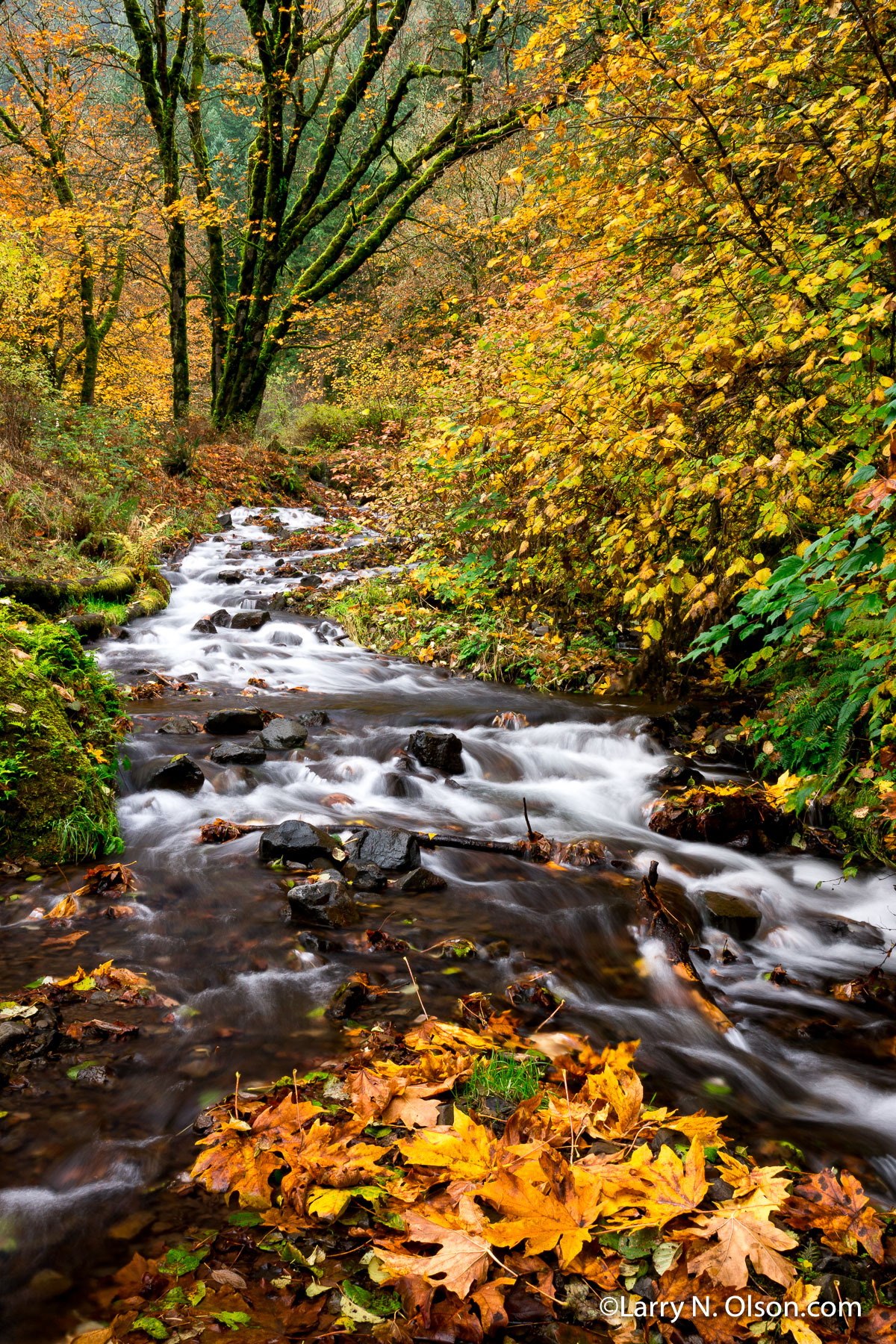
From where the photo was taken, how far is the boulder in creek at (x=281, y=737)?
5863 mm

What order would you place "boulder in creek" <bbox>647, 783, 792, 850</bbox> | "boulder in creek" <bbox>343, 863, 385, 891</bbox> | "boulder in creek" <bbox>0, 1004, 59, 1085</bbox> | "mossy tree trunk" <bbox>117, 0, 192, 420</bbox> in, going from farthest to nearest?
1. "mossy tree trunk" <bbox>117, 0, 192, 420</bbox>
2. "boulder in creek" <bbox>647, 783, 792, 850</bbox>
3. "boulder in creek" <bbox>343, 863, 385, 891</bbox>
4. "boulder in creek" <bbox>0, 1004, 59, 1085</bbox>

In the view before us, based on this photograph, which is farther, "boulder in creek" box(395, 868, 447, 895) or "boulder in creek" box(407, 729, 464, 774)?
"boulder in creek" box(407, 729, 464, 774)

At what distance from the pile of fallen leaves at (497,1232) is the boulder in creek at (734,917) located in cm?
182

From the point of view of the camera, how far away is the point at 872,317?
3066mm

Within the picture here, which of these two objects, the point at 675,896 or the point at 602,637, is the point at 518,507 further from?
the point at 675,896

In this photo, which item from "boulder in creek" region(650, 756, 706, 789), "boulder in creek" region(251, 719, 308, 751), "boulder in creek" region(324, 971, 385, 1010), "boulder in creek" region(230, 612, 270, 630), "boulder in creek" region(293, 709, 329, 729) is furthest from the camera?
"boulder in creek" region(230, 612, 270, 630)

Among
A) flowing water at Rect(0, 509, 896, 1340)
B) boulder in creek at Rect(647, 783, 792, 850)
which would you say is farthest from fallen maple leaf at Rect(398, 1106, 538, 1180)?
boulder in creek at Rect(647, 783, 792, 850)

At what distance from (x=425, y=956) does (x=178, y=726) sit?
3.58 metres

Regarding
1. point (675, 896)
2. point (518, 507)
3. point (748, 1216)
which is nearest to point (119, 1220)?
point (748, 1216)

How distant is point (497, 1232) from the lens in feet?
5.28

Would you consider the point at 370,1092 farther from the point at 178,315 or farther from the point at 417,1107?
the point at 178,315

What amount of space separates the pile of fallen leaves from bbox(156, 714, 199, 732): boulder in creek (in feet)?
13.5

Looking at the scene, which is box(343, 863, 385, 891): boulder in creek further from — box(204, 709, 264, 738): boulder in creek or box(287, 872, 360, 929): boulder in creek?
box(204, 709, 264, 738): boulder in creek

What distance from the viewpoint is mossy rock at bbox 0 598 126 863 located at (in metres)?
3.68
